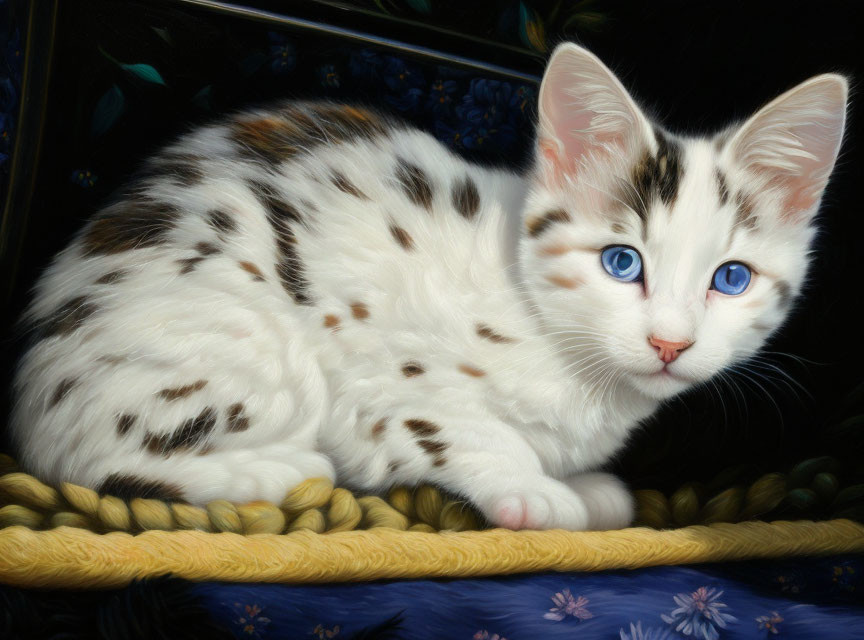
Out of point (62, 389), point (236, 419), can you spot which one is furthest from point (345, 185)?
point (62, 389)

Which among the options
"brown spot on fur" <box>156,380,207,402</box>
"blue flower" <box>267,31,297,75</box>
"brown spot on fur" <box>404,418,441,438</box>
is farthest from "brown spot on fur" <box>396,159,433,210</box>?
"brown spot on fur" <box>156,380,207,402</box>

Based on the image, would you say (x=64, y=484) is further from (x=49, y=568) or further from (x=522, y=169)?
(x=522, y=169)

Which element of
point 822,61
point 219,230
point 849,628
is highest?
point 822,61

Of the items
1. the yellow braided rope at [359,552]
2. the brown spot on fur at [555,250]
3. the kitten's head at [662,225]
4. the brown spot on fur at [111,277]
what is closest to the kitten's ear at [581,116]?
the kitten's head at [662,225]

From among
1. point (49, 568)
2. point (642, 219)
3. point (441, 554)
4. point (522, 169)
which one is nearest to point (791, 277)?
point (642, 219)

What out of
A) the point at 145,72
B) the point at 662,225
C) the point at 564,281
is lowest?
the point at 564,281

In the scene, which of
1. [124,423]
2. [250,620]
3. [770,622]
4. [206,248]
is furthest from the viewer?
[206,248]

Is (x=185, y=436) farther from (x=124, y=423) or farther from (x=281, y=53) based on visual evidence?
(x=281, y=53)
